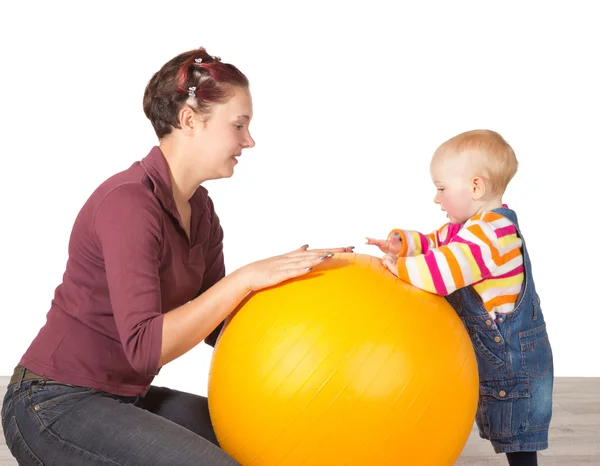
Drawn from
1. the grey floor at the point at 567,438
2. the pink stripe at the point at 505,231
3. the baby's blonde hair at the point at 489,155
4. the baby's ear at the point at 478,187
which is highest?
the baby's blonde hair at the point at 489,155

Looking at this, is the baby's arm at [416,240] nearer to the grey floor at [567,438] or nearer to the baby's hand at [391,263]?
the baby's hand at [391,263]

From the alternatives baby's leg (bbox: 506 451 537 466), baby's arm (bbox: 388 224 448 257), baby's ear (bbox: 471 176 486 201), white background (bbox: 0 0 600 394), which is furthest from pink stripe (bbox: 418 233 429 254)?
white background (bbox: 0 0 600 394)

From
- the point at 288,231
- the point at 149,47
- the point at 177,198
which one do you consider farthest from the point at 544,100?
the point at 177,198

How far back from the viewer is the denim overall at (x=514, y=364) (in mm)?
2561

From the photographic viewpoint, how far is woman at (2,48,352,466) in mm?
2191

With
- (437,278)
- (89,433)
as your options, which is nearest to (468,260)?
(437,278)

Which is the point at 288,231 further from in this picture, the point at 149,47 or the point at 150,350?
the point at 150,350

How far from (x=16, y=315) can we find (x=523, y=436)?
3.64 m

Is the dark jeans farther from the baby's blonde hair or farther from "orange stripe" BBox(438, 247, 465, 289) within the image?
the baby's blonde hair

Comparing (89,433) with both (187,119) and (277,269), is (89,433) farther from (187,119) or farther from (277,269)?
(187,119)

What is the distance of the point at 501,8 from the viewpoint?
17.3 ft

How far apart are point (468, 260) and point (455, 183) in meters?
0.33

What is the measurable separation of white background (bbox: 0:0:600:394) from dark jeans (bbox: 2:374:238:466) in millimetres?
2781

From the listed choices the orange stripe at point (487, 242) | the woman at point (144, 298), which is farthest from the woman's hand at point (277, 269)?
the orange stripe at point (487, 242)
